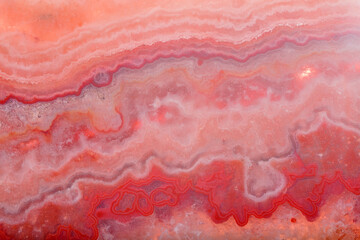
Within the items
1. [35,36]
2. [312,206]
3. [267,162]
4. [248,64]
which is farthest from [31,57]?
[312,206]

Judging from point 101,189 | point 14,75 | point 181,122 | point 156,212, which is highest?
point 14,75

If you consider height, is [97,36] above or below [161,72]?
above

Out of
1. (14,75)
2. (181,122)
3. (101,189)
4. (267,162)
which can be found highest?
(14,75)

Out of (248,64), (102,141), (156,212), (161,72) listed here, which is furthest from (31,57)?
(248,64)

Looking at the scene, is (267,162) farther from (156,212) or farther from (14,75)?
(14,75)

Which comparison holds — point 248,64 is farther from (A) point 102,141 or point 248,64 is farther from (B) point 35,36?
(B) point 35,36
